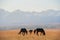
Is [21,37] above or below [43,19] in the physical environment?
below

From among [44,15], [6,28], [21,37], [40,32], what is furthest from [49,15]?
[6,28]

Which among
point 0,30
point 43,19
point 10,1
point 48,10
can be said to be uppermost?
point 10,1

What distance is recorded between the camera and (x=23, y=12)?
5.06 feet

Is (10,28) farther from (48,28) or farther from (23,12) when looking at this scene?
(48,28)

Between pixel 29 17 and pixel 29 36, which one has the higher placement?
pixel 29 17

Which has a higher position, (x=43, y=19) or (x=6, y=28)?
(x=43, y=19)

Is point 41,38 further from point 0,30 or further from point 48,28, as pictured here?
point 0,30

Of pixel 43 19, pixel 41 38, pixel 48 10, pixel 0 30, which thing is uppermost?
pixel 48 10

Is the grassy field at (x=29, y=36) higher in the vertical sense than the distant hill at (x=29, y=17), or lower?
lower

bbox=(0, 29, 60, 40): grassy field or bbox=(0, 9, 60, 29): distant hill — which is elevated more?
bbox=(0, 9, 60, 29): distant hill

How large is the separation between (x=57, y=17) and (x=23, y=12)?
0.43 m

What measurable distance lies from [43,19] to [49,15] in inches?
3.6

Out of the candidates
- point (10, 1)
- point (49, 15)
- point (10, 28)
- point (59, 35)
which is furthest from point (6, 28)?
point (59, 35)

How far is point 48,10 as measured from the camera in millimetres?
1541
